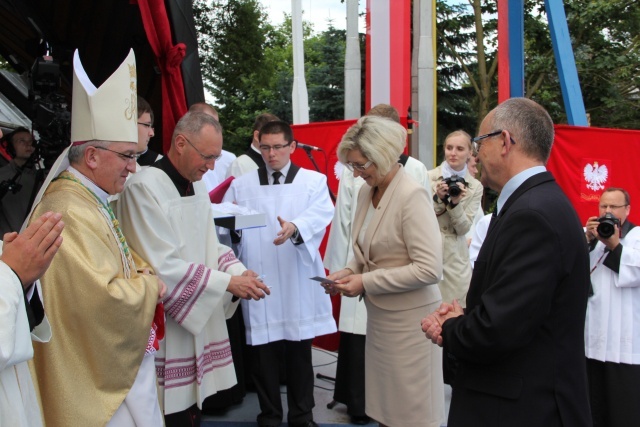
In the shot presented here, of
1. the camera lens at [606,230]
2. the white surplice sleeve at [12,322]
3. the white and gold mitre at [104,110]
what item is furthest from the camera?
the camera lens at [606,230]

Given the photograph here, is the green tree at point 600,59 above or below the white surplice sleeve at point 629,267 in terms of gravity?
above

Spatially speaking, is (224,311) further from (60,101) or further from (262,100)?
(262,100)

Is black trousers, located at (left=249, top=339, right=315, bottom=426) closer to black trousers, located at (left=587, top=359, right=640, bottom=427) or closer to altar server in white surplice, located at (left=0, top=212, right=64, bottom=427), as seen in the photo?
black trousers, located at (left=587, top=359, right=640, bottom=427)

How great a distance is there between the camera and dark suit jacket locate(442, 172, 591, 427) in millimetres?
2057

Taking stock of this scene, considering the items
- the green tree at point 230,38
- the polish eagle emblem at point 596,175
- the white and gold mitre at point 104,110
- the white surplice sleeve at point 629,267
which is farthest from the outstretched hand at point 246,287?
the green tree at point 230,38

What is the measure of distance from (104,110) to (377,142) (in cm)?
132

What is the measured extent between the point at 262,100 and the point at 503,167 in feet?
81.4

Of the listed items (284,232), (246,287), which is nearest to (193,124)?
(246,287)

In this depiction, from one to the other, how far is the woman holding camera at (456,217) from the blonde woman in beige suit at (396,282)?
1521 mm

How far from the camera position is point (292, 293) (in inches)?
177

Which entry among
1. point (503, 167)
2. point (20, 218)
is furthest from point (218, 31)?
point (503, 167)

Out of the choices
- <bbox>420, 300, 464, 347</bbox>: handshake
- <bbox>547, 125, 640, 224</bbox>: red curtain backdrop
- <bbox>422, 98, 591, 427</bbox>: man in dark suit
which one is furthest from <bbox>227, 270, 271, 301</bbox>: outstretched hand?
<bbox>547, 125, 640, 224</bbox>: red curtain backdrop

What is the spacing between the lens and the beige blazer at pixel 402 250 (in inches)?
127

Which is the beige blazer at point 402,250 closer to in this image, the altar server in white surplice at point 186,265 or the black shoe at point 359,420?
the altar server in white surplice at point 186,265
